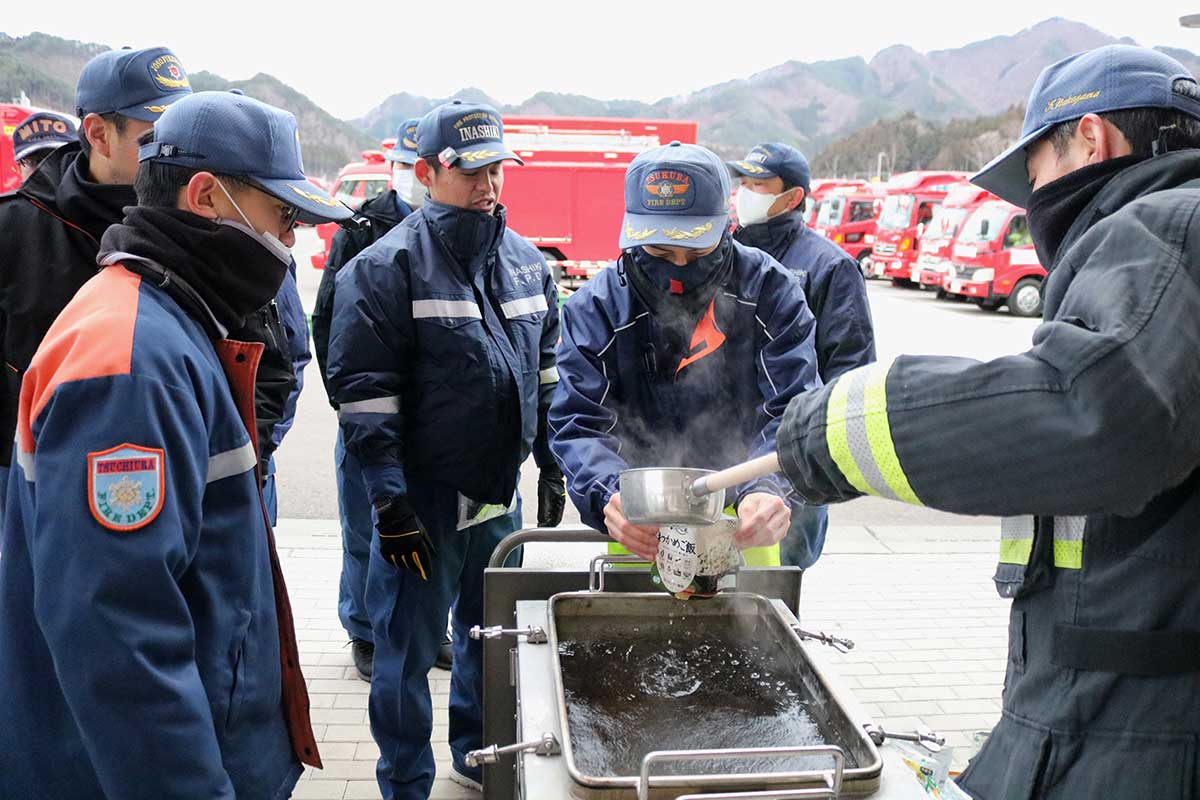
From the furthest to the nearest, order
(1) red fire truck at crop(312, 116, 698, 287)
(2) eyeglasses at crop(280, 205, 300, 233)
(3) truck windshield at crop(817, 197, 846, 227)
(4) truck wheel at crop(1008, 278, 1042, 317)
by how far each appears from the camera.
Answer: (3) truck windshield at crop(817, 197, 846, 227) → (4) truck wheel at crop(1008, 278, 1042, 317) → (1) red fire truck at crop(312, 116, 698, 287) → (2) eyeglasses at crop(280, 205, 300, 233)

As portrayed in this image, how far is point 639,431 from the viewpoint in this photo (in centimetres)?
285

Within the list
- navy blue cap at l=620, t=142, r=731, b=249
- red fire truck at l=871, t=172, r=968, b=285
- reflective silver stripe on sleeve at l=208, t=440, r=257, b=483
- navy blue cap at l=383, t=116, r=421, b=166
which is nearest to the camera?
reflective silver stripe on sleeve at l=208, t=440, r=257, b=483

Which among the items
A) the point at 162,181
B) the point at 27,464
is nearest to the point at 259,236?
the point at 162,181

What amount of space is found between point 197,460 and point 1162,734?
5.60 ft

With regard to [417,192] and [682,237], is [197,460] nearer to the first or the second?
[682,237]

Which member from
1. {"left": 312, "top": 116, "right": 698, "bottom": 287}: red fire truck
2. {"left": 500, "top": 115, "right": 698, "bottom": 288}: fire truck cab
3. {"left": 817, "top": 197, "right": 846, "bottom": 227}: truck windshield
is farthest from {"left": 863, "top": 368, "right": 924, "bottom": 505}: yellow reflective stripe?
{"left": 817, "top": 197, "right": 846, "bottom": 227}: truck windshield

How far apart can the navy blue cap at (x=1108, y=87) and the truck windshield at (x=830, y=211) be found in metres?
27.7

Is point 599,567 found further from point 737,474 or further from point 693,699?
point 737,474

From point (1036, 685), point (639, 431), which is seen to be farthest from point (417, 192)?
point (1036, 685)

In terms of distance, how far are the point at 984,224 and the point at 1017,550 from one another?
19569mm

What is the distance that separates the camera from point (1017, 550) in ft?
5.20

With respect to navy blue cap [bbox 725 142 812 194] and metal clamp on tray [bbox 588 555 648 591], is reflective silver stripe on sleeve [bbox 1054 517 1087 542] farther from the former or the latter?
navy blue cap [bbox 725 142 812 194]

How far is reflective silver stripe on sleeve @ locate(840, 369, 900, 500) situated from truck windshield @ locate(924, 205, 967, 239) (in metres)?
21.0

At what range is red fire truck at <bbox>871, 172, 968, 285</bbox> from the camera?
957 inches
